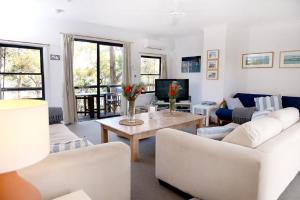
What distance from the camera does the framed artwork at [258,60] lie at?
4.97m

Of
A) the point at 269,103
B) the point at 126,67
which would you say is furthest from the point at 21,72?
the point at 269,103

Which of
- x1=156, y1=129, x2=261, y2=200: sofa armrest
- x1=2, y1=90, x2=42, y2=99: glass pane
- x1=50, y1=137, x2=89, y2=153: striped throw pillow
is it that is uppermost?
x1=2, y1=90, x2=42, y2=99: glass pane

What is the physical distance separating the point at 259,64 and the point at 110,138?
3964mm

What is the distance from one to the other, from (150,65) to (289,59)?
12.0ft

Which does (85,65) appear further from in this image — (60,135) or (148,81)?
(60,135)

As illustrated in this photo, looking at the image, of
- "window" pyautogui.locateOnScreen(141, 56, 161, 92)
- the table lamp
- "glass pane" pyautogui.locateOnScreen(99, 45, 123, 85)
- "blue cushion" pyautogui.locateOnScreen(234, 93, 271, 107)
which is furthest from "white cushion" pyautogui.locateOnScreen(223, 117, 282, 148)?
"window" pyautogui.locateOnScreen(141, 56, 161, 92)

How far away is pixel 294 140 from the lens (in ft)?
6.62

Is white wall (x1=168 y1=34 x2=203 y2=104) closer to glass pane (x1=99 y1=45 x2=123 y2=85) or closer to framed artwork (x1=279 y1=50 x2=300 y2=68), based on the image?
glass pane (x1=99 y1=45 x2=123 y2=85)

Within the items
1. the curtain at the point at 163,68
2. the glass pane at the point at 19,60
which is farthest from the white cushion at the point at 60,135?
the curtain at the point at 163,68

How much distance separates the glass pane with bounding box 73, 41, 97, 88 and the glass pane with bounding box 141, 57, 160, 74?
1.55 m

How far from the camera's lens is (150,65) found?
6.62 meters

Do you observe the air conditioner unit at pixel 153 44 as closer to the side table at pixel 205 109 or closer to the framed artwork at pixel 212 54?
the framed artwork at pixel 212 54

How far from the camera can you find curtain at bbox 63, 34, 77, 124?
15.6ft

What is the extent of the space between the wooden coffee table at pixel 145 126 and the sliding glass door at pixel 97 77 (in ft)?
7.27
